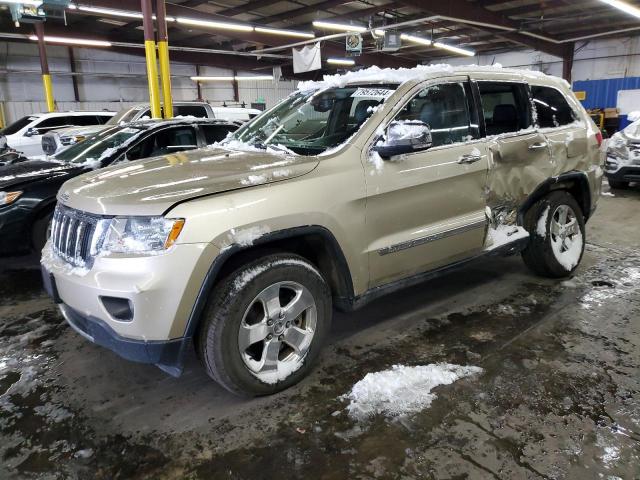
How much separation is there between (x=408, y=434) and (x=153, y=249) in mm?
1562

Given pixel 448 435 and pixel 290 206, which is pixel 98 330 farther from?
pixel 448 435

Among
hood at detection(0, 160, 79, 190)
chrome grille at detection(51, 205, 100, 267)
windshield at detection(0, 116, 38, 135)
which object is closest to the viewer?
chrome grille at detection(51, 205, 100, 267)

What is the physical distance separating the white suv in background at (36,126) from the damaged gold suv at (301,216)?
1027cm

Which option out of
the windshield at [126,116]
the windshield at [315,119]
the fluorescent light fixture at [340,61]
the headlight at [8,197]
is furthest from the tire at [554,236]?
the fluorescent light fixture at [340,61]

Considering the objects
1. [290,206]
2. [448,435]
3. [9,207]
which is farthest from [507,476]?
[9,207]

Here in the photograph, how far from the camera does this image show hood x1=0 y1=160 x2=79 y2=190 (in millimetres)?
4746

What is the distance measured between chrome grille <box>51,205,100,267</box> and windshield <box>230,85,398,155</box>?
4.34 feet

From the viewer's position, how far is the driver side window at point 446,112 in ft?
11.0

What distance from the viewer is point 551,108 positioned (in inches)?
168

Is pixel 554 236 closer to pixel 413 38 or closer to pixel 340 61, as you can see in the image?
pixel 413 38

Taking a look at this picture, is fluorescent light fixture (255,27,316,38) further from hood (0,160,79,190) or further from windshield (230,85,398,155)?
windshield (230,85,398,155)

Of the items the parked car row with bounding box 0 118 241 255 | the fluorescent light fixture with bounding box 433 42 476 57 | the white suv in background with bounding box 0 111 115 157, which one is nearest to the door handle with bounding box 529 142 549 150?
the parked car row with bounding box 0 118 241 255

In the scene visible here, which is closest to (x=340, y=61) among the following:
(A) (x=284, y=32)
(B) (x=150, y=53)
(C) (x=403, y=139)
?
(A) (x=284, y=32)

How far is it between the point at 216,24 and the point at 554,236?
1304 cm
